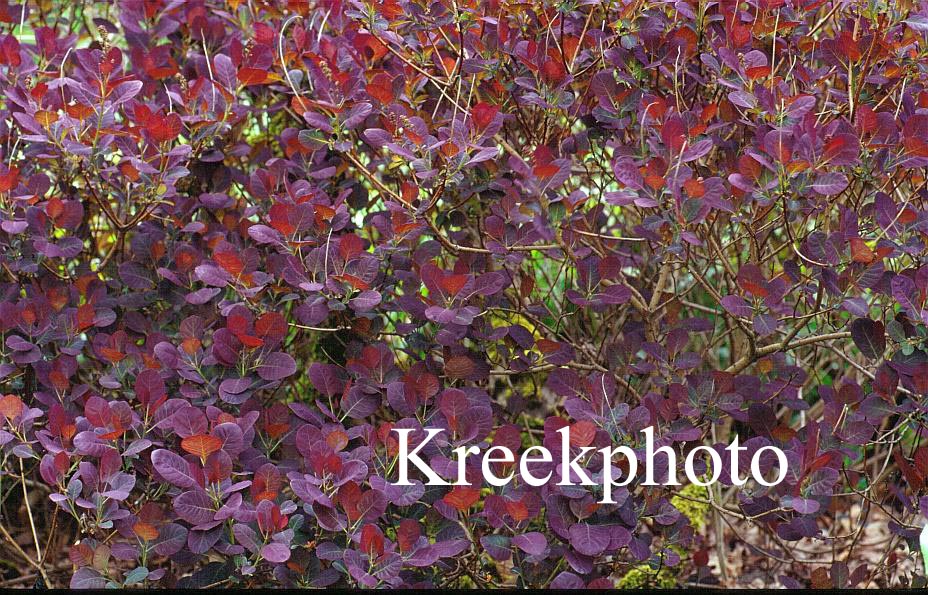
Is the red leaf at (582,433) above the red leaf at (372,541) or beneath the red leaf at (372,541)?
above

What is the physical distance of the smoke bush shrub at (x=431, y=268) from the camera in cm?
182

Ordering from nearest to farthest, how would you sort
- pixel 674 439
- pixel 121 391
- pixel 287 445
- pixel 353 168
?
pixel 674 439, pixel 287 445, pixel 121 391, pixel 353 168

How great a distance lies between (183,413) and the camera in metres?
1.84

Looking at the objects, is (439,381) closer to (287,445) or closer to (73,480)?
(287,445)

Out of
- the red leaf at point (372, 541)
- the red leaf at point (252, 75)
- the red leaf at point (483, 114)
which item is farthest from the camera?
the red leaf at point (252, 75)

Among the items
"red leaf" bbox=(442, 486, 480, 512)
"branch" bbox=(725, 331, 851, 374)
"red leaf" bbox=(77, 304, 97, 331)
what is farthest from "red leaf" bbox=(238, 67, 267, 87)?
"branch" bbox=(725, 331, 851, 374)

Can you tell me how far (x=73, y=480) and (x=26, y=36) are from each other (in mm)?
2046

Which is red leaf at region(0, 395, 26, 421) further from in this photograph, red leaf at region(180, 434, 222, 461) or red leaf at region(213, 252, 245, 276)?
red leaf at region(213, 252, 245, 276)

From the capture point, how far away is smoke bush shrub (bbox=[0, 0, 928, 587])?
1816mm

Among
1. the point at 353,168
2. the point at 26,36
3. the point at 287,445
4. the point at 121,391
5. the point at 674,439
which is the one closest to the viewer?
the point at 674,439

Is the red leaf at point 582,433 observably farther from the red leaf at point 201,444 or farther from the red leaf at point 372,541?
the red leaf at point 201,444

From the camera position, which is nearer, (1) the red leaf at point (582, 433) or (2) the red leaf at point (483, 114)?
(1) the red leaf at point (582, 433)

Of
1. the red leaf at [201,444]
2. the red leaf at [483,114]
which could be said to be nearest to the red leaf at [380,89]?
the red leaf at [483,114]

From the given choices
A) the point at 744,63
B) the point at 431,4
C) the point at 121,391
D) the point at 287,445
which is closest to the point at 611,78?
the point at 744,63
